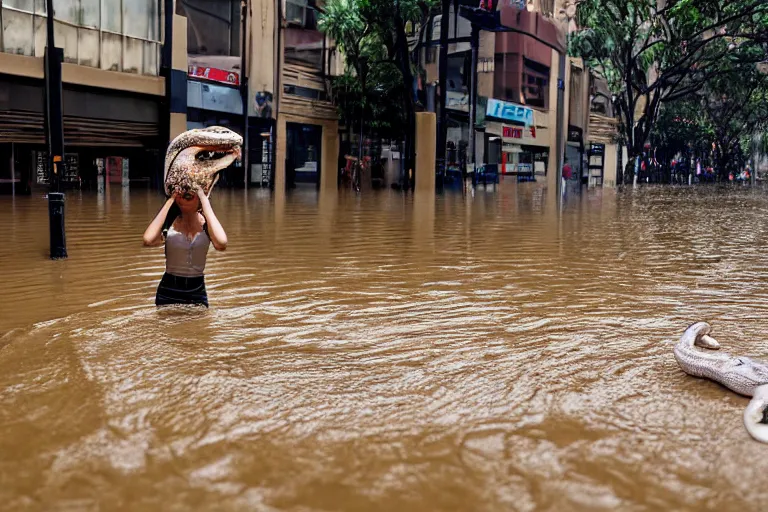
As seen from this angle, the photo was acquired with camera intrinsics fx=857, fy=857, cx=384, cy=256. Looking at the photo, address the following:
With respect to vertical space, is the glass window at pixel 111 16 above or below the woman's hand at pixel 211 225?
above

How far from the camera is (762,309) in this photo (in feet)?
22.0

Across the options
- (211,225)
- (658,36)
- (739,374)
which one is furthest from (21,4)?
(658,36)

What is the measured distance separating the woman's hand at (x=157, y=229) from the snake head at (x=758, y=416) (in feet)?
12.1

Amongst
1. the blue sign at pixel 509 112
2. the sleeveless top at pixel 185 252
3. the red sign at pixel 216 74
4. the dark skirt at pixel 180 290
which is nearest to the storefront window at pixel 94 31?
the red sign at pixel 216 74

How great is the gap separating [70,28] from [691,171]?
166ft

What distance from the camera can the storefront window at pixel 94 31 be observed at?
70.1 feet

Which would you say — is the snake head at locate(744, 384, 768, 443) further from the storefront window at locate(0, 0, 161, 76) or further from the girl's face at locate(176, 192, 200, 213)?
the storefront window at locate(0, 0, 161, 76)

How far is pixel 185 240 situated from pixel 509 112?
132 ft

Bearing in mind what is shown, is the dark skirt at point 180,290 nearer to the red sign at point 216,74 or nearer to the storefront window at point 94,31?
the storefront window at point 94,31

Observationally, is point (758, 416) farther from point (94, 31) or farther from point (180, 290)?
point (94, 31)

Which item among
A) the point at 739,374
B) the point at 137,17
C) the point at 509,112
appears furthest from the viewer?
the point at 509,112

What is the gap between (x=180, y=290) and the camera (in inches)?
240

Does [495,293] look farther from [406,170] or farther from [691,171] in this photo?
[691,171]

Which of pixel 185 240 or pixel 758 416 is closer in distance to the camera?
pixel 758 416
